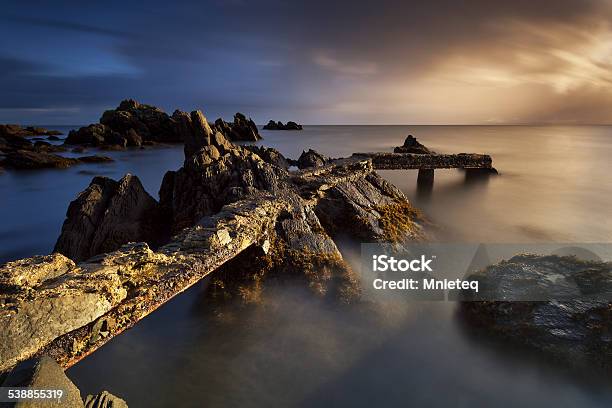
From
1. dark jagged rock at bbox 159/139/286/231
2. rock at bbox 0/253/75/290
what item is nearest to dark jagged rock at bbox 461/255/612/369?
dark jagged rock at bbox 159/139/286/231

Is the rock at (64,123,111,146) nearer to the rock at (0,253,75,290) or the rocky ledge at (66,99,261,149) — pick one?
the rocky ledge at (66,99,261,149)

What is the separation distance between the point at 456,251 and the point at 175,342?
1027 cm

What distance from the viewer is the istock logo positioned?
1081 centimetres

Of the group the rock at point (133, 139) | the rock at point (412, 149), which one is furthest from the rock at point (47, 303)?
the rock at point (133, 139)

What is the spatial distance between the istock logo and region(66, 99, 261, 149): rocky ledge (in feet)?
142

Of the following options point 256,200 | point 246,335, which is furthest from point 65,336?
point 256,200

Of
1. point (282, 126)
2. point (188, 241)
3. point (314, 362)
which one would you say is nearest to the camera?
point (314, 362)

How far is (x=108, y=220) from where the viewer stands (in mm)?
11648

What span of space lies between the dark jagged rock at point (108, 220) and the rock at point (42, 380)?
8.12m

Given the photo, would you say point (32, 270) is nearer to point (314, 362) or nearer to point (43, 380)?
point (43, 380)

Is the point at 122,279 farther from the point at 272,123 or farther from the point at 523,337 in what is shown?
the point at 272,123

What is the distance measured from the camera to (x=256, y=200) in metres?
10.9

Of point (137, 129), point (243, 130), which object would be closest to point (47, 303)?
point (137, 129)

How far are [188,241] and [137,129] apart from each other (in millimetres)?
67680
